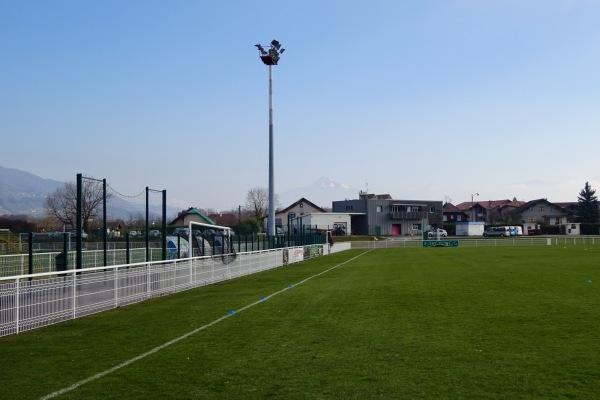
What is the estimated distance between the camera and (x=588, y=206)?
390ft

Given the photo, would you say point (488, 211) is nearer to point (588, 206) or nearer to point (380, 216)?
point (588, 206)

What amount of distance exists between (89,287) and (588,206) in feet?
396

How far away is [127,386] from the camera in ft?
23.1

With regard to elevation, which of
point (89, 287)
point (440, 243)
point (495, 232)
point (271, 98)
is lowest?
point (440, 243)

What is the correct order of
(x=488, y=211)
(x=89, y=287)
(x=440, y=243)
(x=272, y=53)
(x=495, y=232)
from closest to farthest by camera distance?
(x=89, y=287), (x=272, y=53), (x=440, y=243), (x=495, y=232), (x=488, y=211)

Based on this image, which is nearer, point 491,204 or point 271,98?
point 271,98

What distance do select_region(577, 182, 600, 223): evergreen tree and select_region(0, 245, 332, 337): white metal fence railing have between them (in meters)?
110

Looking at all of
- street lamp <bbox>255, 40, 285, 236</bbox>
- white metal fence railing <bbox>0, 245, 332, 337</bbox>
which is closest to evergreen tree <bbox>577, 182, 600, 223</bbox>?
street lamp <bbox>255, 40, 285, 236</bbox>

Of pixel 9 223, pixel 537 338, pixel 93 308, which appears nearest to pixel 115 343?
pixel 93 308

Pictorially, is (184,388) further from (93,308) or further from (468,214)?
(468,214)

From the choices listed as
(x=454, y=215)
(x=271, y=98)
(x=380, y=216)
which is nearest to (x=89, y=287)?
(x=271, y=98)

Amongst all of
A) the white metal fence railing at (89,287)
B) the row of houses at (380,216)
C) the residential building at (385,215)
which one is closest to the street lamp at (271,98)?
the white metal fence railing at (89,287)

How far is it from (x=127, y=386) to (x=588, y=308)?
1033 cm

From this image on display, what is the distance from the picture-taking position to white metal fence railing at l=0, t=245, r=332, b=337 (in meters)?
11.5
